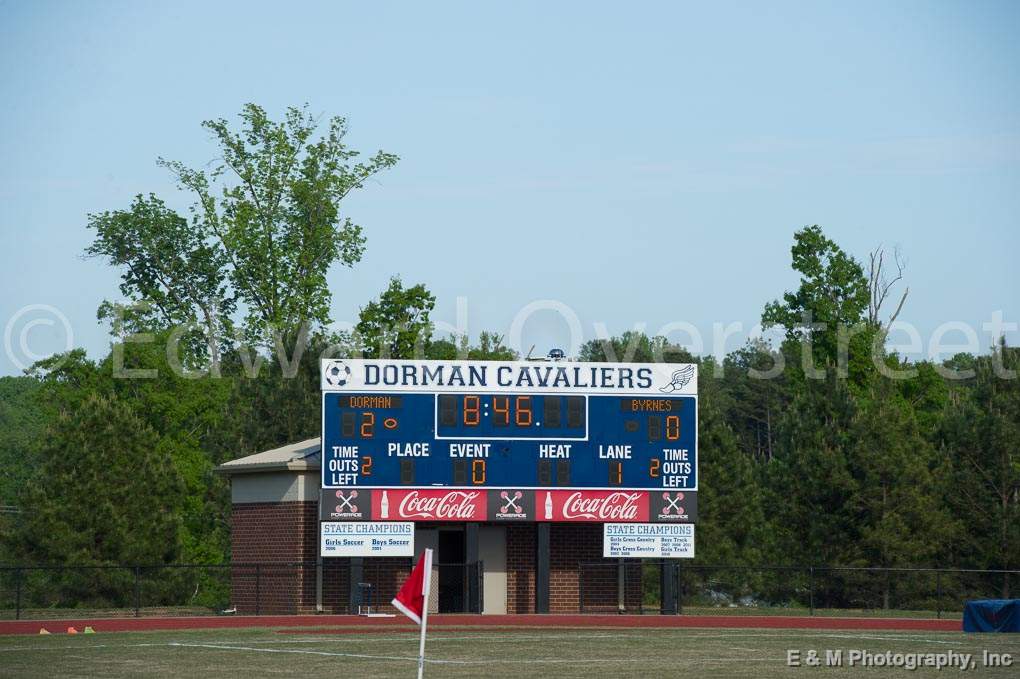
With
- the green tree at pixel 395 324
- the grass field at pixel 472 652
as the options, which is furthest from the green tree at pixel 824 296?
the grass field at pixel 472 652

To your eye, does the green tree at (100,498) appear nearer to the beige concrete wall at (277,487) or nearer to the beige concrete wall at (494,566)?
the beige concrete wall at (277,487)

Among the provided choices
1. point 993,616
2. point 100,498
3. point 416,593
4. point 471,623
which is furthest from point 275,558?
point 416,593

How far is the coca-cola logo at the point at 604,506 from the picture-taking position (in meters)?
41.7

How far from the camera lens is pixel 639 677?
24.2 m

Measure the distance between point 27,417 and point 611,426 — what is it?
92.2m

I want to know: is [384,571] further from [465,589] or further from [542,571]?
[542,571]

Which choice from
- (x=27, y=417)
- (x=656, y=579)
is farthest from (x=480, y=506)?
(x=27, y=417)

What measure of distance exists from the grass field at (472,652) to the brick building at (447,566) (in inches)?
255

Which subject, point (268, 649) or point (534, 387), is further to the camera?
point (534, 387)

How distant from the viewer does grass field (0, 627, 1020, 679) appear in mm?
25125

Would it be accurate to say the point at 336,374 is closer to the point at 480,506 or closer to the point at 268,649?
the point at 480,506

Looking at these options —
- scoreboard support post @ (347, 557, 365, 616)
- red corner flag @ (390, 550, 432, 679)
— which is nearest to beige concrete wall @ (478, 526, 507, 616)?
scoreboard support post @ (347, 557, 365, 616)

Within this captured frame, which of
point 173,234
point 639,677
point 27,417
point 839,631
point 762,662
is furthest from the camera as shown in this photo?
point 27,417

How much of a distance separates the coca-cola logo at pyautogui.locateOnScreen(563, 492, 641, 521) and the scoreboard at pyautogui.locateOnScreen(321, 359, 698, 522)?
26 mm
